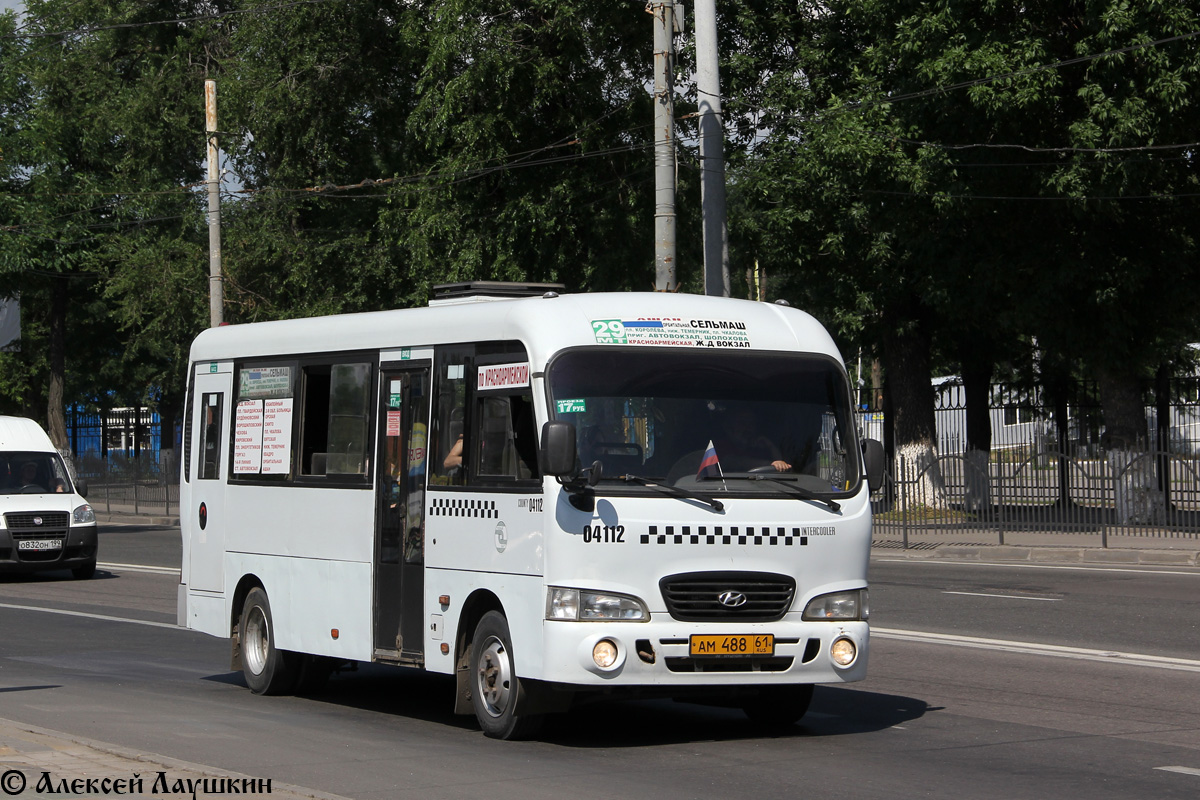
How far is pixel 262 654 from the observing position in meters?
11.6

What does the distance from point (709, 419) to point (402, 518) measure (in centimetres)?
228

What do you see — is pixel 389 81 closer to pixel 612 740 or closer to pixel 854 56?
pixel 854 56

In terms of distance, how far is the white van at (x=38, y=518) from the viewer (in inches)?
874

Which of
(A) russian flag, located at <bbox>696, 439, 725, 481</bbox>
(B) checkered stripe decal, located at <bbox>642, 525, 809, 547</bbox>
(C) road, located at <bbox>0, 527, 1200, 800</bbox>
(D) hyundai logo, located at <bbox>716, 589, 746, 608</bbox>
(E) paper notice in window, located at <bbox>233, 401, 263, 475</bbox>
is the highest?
(E) paper notice in window, located at <bbox>233, 401, 263, 475</bbox>

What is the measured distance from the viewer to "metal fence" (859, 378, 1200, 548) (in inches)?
973

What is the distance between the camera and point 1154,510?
2489 centimetres

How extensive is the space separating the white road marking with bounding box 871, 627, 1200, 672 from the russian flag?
16.0 feet

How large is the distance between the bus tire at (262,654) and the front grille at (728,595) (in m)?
3.90

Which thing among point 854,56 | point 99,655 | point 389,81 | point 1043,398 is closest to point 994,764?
point 99,655

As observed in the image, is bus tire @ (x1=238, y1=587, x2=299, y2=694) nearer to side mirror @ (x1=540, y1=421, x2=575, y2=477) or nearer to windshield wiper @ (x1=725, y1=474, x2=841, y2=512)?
side mirror @ (x1=540, y1=421, x2=575, y2=477)

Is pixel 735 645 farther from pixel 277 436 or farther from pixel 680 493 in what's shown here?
pixel 277 436

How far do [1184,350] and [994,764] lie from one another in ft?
98.2

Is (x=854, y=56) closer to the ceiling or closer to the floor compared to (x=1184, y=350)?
closer to the ceiling

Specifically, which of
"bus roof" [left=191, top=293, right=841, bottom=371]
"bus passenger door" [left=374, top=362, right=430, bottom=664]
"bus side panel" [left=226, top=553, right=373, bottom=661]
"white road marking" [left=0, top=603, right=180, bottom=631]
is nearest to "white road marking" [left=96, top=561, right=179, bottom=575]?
"white road marking" [left=0, top=603, right=180, bottom=631]
